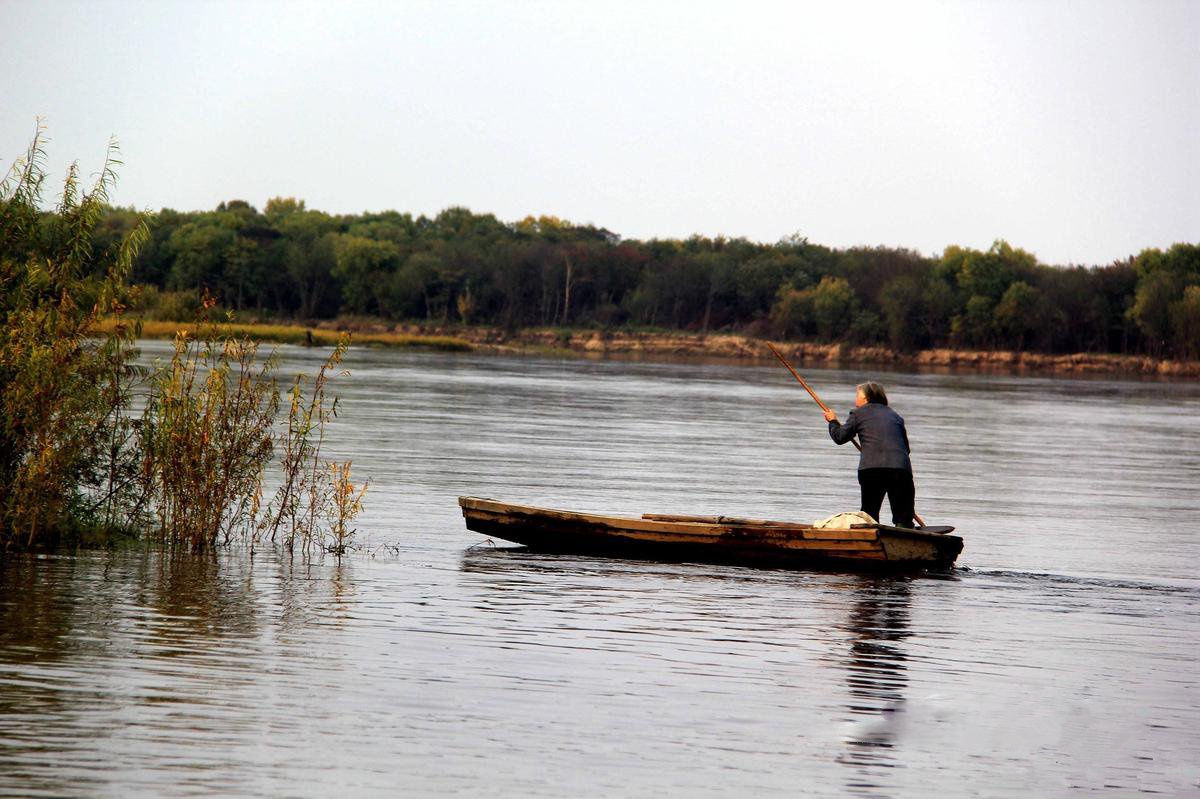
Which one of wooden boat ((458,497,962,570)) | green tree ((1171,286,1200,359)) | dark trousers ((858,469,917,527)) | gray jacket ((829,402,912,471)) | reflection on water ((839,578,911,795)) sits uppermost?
green tree ((1171,286,1200,359))

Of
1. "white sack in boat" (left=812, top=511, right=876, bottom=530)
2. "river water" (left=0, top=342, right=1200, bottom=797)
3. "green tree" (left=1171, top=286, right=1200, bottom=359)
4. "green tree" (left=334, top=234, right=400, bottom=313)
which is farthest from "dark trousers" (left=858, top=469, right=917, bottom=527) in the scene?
"green tree" (left=334, top=234, right=400, bottom=313)

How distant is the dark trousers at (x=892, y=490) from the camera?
16016 mm

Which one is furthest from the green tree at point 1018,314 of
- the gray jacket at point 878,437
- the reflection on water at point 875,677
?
the reflection on water at point 875,677

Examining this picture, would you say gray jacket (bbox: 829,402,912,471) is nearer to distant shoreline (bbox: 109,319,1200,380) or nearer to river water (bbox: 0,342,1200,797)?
river water (bbox: 0,342,1200,797)

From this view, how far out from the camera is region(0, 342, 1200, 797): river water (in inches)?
326

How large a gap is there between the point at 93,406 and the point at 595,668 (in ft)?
22.5

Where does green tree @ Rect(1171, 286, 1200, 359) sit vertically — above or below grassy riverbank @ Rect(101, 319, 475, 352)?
above

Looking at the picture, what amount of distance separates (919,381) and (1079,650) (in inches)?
2919

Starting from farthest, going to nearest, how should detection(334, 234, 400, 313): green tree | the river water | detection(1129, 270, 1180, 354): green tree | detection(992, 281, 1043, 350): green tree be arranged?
detection(334, 234, 400, 313): green tree < detection(992, 281, 1043, 350): green tree < detection(1129, 270, 1180, 354): green tree < the river water

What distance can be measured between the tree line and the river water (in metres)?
112

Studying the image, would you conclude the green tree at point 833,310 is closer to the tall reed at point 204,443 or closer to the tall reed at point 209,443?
the tall reed at point 209,443

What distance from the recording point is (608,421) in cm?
4097

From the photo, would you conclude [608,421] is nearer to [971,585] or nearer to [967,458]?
[967,458]

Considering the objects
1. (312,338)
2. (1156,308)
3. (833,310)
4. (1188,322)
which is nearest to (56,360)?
(312,338)
